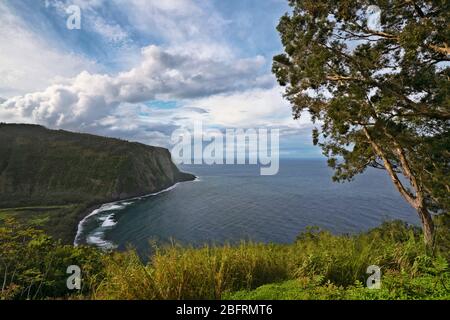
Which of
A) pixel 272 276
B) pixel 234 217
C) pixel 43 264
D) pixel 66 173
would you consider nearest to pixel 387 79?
pixel 272 276

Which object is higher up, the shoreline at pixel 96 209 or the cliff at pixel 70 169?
the cliff at pixel 70 169

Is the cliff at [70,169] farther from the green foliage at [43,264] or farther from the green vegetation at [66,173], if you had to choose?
the green foliage at [43,264]

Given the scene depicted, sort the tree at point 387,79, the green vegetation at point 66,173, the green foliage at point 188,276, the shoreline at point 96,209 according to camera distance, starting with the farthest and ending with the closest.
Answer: the green vegetation at point 66,173 < the shoreline at point 96,209 < the tree at point 387,79 < the green foliage at point 188,276

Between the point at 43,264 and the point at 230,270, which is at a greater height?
the point at 230,270

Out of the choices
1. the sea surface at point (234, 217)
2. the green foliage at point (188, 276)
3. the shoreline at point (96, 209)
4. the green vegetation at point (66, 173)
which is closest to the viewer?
the green foliage at point (188, 276)

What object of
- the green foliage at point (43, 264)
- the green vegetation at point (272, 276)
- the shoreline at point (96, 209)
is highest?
the green vegetation at point (272, 276)

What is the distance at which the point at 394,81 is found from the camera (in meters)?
9.70

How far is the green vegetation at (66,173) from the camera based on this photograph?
75.4m

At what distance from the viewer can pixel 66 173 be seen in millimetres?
96062

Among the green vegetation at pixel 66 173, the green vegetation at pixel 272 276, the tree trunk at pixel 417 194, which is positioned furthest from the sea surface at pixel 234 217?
the green vegetation at pixel 272 276

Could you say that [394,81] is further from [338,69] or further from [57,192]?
[57,192]

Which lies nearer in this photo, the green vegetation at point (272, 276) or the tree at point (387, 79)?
the green vegetation at point (272, 276)

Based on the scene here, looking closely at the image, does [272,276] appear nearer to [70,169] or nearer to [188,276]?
[188,276]

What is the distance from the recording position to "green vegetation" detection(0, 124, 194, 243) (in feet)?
247
